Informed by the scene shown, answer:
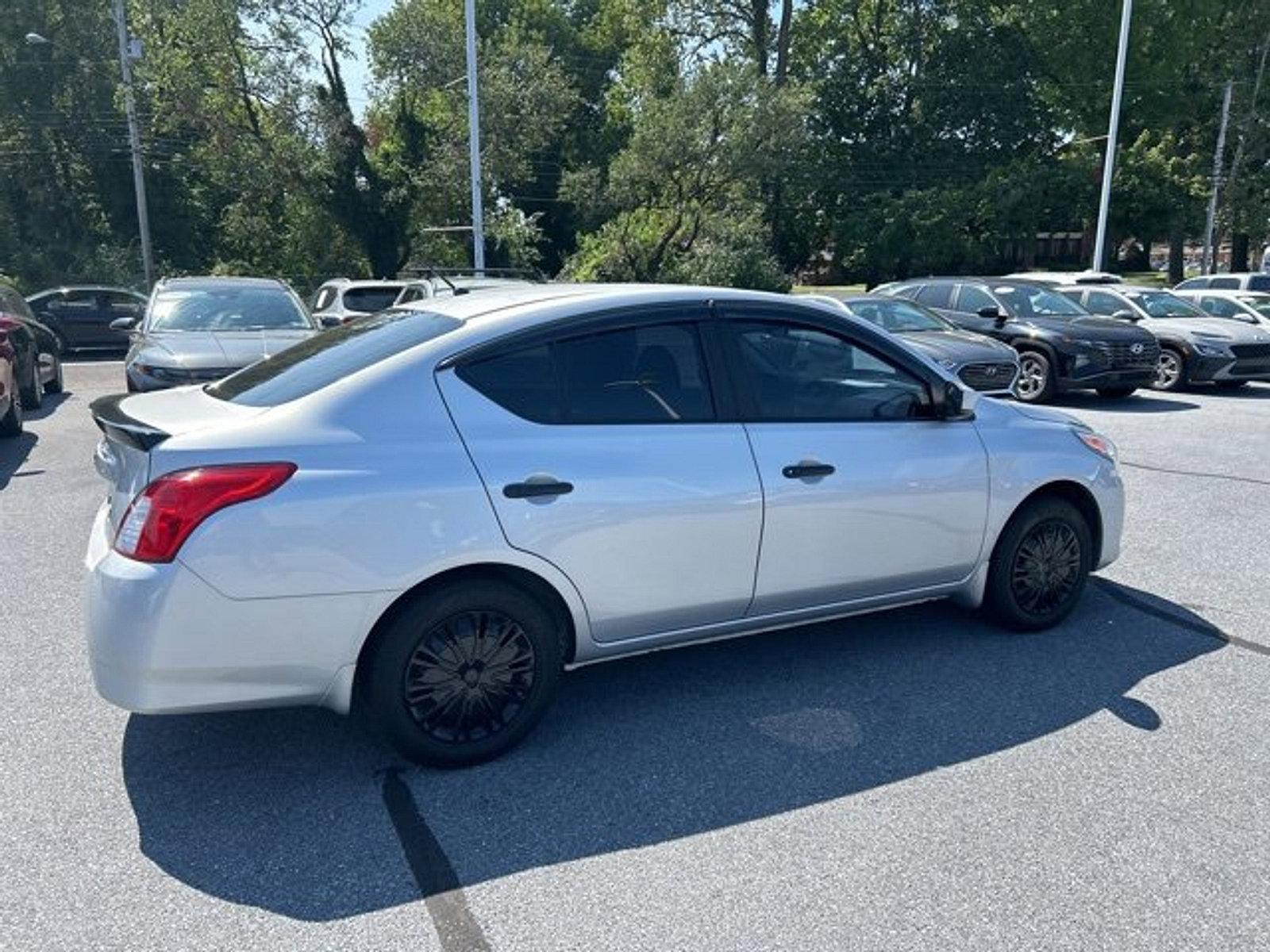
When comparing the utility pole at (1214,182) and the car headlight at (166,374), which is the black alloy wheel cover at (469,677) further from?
the utility pole at (1214,182)

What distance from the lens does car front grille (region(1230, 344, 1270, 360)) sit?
1363 centimetres

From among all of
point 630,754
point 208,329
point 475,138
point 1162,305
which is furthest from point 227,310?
point 475,138

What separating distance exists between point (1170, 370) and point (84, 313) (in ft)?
65.8

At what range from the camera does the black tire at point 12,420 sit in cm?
934

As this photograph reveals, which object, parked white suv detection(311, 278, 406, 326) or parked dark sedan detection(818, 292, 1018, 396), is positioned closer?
parked dark sedan detection(818, 292, 1018, 396)

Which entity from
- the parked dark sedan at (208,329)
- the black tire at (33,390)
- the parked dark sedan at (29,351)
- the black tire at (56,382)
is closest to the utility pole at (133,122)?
the parked dark sedan at (29,351)

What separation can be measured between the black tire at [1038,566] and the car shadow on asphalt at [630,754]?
14 centimetres

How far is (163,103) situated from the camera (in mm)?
27078

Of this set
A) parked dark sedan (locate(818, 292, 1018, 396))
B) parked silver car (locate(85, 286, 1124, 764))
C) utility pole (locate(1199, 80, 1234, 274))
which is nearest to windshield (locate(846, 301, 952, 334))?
parked dark sedan (locate(818, 292, 1018, 396))

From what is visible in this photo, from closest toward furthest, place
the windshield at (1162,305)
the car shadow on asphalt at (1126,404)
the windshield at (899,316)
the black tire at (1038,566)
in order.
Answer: the black tire at (1038,566), the windshield at (899,316), the car shadow on asphalt at (1126,404), the windshield at (1162,305)

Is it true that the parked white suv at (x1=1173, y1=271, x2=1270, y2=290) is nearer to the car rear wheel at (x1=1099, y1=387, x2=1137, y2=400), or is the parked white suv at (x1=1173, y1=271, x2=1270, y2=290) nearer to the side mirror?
the car rear wheel at (x1=1099, y1=387, x2=1137, y2=400)

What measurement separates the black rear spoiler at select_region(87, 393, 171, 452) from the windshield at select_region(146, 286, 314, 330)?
6.16 metres

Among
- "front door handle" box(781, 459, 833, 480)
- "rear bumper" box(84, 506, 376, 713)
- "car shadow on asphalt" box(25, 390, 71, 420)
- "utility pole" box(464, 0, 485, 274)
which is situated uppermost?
"utility pole" box(464, 0, 485, 274)

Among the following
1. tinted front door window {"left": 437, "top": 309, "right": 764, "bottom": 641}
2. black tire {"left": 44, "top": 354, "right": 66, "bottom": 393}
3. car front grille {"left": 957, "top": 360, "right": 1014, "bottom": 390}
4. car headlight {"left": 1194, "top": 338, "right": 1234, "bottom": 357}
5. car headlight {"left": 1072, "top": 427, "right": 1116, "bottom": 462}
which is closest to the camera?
tinted front door window {"left": 437, "top": 309, "right": 764, "bottom": 641}
